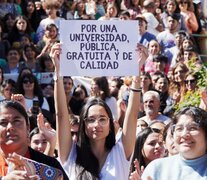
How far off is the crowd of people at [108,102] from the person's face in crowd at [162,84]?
0.01 meters

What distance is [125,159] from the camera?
5.81 m

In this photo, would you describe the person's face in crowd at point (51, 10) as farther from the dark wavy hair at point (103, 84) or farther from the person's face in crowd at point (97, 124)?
the person's face in crowd at point (97, 124)

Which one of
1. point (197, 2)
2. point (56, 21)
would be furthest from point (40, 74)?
point (197, 2)

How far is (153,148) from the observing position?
6453 millimetres

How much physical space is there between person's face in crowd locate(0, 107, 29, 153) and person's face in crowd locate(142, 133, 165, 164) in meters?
1.85

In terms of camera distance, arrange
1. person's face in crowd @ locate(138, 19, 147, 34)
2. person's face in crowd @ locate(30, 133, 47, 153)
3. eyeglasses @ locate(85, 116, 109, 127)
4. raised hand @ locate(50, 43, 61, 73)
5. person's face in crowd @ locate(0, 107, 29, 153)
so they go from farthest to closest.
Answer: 1. person's face in crowd @ locate(138, 19, 147, 34)
2. person's face in crowd @ locate(30, 133, 47, 153)
3. raised hand @ locate(50, 43, 61, 73)
4. eyeglasses @ locate(85, 116, 109, 127)
5. person's face in crowd @ locate(0, 107, 29, 153)

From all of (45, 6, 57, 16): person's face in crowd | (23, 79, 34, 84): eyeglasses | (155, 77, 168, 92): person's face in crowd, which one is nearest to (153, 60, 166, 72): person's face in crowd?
(155, 77, 168, 92): person's face in crowd

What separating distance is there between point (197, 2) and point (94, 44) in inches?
437

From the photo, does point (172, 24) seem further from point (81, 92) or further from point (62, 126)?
point (62, 126)

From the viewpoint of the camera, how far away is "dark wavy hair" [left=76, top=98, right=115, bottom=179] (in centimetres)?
571

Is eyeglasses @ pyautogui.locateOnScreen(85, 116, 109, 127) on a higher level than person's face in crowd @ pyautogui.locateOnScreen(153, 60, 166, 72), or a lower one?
lower

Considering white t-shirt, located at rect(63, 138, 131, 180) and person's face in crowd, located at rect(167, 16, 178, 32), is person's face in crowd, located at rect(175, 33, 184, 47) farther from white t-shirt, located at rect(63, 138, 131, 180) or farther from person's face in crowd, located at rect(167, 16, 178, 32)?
white t-shirt, located at rect(63, 138, 131, 180)

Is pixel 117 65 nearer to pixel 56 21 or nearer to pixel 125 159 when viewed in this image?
pixel 125 159

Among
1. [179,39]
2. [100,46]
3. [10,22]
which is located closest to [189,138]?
[100,46]
